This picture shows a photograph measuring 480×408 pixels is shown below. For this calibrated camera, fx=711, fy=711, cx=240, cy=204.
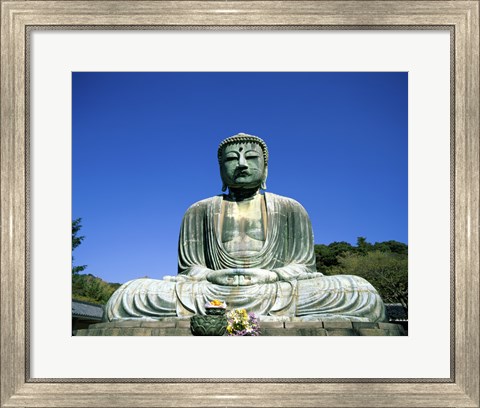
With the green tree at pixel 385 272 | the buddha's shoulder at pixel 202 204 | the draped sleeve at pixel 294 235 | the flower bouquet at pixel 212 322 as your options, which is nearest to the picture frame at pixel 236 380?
the flower bouquet at pixel 212 322

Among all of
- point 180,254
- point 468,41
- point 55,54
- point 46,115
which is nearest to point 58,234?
point 46,115

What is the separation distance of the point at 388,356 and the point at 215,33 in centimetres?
365

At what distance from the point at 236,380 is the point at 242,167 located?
22.7 feet

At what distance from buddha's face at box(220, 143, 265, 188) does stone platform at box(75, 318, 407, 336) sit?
10.7ft

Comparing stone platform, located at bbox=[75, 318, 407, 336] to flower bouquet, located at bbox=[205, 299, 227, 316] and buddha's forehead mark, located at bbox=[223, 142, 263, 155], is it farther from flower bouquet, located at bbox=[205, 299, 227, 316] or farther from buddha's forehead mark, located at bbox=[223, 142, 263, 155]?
buddha's forehead mark, located at bbox=[223, 142, 263, 155]

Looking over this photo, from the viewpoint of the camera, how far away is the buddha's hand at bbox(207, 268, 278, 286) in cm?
1185

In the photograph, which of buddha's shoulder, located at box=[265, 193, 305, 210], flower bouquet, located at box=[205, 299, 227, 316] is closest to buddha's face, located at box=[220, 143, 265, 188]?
buddha's shoulder, located at box=[265, 193, 305, 210]

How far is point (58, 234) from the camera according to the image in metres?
6.99

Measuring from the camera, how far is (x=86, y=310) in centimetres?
2166

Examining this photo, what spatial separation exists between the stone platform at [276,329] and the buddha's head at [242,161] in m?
3.26

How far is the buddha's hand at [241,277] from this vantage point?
11.9 meters

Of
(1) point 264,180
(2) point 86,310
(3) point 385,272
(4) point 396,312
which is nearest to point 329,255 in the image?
(3) point 385,272

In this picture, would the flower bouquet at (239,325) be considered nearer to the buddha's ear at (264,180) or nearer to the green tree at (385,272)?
the buddha's ear at (264,180)

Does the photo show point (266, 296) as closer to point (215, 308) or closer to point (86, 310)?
point (215, 308)
